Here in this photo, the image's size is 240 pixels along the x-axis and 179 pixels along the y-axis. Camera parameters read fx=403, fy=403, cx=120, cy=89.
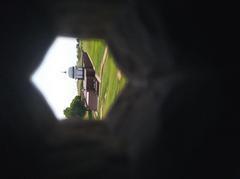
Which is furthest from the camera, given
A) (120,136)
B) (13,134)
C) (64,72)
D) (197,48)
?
(64,72)

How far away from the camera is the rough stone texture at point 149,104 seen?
12.1 feet

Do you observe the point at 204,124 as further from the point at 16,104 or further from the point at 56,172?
the point at 16,104

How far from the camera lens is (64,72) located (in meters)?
56.0

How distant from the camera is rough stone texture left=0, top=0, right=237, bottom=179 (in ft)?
12.1

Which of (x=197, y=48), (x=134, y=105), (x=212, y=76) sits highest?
(x=197, y=48)

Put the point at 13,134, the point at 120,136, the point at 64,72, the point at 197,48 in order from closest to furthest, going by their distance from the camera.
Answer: the point at 13,134 → the point at 197,48 → the point at 120,136 → the point at 64,72

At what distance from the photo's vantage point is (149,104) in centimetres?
415

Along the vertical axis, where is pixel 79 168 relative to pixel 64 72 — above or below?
below

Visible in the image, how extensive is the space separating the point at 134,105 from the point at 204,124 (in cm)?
91

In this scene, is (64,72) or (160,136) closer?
(160,136)

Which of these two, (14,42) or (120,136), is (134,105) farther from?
(14,42)

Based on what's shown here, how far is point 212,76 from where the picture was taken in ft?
13.1

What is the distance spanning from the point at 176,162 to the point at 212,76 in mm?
918

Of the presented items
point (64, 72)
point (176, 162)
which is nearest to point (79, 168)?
point (176, 162)
